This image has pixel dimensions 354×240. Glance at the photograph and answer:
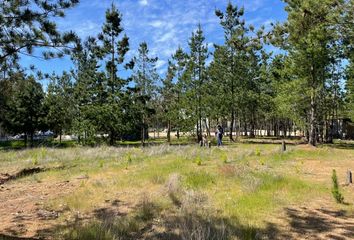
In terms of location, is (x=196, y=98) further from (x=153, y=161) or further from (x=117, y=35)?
(x=153, y=161)

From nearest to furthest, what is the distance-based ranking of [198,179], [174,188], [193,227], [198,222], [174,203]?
[193,227] < [198,222] < [174,203] < [174,188] < [198,179]

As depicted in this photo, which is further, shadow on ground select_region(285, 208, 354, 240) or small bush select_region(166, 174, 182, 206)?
small bush select_region(166, 174, 182, 206)

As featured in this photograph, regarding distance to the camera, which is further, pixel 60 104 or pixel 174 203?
pixel 60 104

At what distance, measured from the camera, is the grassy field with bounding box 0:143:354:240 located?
828 centimetres

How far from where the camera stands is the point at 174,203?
10602mm

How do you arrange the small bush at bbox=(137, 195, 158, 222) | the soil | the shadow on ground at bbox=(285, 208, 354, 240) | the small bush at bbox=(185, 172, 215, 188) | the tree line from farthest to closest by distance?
the tree line
the small bush at bbox=(185, 172, 215, 188)
the small bush at bbox=(137, 195, 158, 222)
the soil
the shadow on ground at bbox=(285, 208, 354, 240)

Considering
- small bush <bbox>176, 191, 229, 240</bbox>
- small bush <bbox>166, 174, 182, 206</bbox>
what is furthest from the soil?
small bush <bbox>166, 174, 182, 206</bbox>

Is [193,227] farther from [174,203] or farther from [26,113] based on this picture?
[26,113]

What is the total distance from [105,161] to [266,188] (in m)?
9.62

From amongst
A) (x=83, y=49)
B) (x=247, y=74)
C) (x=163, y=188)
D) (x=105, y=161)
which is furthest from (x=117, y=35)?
(x=83, y=49)

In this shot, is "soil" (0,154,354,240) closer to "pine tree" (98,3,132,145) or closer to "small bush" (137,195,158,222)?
"small bush" (137,195,158,222)

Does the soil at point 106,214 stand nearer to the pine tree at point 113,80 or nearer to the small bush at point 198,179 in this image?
the small bush at point 198,179

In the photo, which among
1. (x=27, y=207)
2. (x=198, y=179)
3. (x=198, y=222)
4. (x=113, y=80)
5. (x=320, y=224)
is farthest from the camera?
(x=113, y=80)

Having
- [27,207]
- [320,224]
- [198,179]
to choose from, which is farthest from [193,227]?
[27,207]
